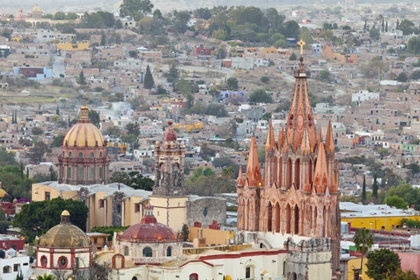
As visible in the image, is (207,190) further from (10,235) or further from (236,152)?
(236,152)

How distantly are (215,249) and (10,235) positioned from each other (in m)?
20.6

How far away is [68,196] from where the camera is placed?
114m

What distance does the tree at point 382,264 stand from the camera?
8831 centimetres

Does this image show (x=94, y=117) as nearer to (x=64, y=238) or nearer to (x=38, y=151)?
(x=38, y=151)

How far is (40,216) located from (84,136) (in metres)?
11.7

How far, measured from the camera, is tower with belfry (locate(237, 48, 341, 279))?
86.9 metres

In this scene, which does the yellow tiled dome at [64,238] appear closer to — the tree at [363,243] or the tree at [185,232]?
the tree at [363,243]

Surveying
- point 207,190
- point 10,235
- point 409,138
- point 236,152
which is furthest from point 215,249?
A: point 409,138

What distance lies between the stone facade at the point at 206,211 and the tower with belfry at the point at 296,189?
16.0 metres

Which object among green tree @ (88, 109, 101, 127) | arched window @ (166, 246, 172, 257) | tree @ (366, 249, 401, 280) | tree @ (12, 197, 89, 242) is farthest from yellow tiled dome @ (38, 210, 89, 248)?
green tree @ (88, 109, 101, 127)

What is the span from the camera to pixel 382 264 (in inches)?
3487

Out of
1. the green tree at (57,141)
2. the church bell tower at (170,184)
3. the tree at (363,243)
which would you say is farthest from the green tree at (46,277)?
the green tree at (57,141)

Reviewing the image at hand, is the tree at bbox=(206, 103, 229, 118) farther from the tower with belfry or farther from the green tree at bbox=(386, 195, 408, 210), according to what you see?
the tower with belfry

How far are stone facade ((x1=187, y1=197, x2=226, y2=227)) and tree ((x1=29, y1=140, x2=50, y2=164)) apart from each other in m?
51.6
